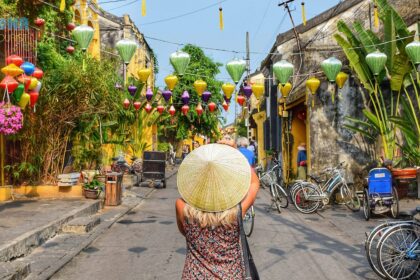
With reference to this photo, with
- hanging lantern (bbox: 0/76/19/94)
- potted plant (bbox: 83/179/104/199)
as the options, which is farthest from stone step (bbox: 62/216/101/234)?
potted plant (bbox: 83/179/104/199)

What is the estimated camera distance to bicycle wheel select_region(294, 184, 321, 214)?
1311 cm

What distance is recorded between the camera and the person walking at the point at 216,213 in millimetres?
3438

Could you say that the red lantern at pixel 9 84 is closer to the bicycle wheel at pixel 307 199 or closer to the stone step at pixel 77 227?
the stone step at pixel 77 227

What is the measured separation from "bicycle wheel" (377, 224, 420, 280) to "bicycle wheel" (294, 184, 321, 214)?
6648mm

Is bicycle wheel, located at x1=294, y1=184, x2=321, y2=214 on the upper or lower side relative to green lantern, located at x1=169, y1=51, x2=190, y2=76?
lower

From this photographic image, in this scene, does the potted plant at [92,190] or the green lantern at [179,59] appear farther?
the potted plant at [92,190]

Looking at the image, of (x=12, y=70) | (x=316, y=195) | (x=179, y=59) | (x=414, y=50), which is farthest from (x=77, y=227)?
(x=414, y=50)

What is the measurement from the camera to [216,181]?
3.45 meters

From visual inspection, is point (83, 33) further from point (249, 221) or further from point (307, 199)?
point (307, 199)

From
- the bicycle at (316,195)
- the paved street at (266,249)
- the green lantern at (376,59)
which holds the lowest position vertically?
the paved street at (266,249)

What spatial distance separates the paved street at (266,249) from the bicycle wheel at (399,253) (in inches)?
18.2

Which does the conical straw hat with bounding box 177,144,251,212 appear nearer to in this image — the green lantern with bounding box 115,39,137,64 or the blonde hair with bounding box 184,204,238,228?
the blonde hair with bounding box 184,204,238,228

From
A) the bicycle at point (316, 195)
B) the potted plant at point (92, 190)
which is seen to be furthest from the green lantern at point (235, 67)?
the potted plant at point (92, 190)

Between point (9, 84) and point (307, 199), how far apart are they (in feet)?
24.5
